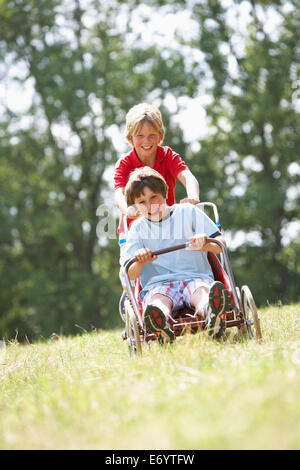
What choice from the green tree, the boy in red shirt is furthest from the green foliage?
the boy in red shirt

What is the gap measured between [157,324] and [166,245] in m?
0.77

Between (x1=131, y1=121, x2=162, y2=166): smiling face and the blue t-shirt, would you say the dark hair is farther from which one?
(x1=131, y1=121, x2=162, y2=166): smiling face

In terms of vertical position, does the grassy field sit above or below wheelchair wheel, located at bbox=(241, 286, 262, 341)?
below

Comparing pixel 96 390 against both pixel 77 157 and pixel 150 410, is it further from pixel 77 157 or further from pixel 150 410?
pixel 77 157

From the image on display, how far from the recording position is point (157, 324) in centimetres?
343

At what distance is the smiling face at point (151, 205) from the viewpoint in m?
3.91

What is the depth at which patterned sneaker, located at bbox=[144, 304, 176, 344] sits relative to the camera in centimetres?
340

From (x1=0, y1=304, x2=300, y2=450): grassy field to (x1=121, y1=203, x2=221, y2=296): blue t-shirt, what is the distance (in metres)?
0.70

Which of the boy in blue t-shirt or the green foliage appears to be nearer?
the boy in blue t-shirt

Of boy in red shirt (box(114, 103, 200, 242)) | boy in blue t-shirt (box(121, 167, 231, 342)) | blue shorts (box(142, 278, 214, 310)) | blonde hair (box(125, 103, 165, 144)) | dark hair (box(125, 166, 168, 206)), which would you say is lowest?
blue shorts (box(142, 278, 214, 310))

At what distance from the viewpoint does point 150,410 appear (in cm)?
217

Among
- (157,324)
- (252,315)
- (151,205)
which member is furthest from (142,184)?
(252,315)

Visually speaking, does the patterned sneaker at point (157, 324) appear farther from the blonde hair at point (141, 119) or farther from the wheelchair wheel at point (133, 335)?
the blonde hair at point (141, 119)

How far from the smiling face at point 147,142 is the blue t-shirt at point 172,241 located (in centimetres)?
68
